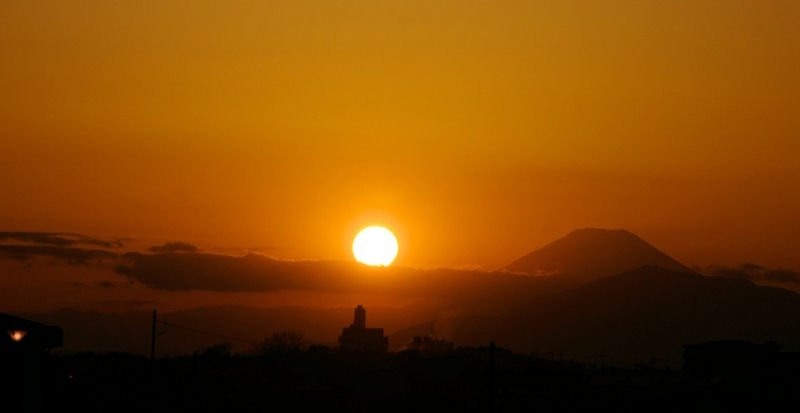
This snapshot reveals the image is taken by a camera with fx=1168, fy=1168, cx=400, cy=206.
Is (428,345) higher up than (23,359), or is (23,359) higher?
(23,359)

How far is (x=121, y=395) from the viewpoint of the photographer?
63.9 meters

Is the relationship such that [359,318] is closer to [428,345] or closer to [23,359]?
[428,345]

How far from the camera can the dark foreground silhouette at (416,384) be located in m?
64.4

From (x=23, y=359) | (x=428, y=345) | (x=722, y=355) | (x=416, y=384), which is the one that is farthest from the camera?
(x=428, y=345)

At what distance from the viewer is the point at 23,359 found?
37.3 m

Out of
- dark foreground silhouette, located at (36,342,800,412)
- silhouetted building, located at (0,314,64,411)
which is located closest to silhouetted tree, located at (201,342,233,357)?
dark foreground silhouette, located at (36,342,800,412)

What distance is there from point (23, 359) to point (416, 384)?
44.6m

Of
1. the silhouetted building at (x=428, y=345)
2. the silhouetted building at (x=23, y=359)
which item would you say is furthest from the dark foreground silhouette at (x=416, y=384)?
the silhouetted building at (x=428, y=345)

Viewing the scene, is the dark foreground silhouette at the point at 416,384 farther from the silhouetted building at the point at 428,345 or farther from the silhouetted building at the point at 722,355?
the silhouetted building at the point at 428,345

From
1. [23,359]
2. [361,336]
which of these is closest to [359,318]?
[361,336]

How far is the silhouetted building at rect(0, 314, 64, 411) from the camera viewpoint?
36562 millimetres

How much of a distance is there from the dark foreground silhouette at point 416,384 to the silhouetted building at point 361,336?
26275 millimetres

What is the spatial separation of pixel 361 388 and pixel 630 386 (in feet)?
58.5

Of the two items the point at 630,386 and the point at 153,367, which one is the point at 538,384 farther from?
the point at 153,367
